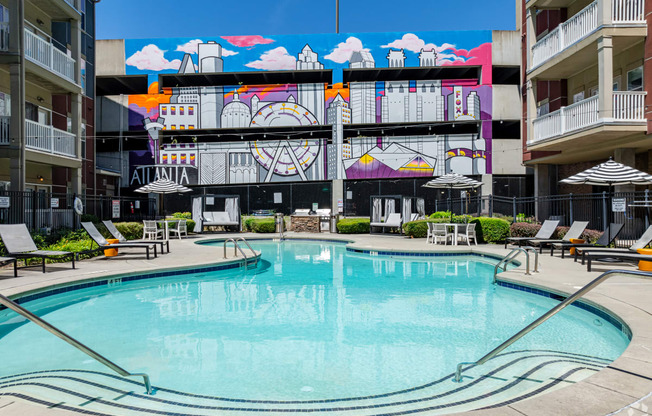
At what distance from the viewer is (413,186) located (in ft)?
85.8

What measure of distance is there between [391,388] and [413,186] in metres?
23.3

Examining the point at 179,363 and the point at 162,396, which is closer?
the point at 162,396

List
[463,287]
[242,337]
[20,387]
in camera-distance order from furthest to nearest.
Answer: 1. [463,287]
2. [242,337]
3. [20,387]

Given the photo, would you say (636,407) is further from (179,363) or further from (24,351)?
(24,351)

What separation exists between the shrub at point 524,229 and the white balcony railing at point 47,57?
1727 cm

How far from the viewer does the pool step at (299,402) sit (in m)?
3.03

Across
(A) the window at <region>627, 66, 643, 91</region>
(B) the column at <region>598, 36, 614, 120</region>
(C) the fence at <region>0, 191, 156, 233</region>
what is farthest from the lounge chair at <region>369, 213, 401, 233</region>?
(C) the fence at <region>0, 191, 156, 233</region>

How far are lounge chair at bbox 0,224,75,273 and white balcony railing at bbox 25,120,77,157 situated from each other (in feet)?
21.5

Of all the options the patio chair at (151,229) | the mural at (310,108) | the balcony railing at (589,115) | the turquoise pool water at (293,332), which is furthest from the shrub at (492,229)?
the mural at (310,108)

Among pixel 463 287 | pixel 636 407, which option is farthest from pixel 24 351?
pixel 463 287

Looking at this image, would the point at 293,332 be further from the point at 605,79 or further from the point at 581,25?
the point at 581,25

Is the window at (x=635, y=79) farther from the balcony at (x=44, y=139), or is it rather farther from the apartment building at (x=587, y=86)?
the balcony at (x=44, y=139)

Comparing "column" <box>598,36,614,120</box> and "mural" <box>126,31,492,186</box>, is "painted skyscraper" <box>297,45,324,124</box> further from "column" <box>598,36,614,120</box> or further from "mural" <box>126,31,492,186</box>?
"column" <box>598,36,614,120</box>

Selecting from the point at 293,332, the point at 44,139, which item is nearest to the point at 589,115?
the point at 293,332
